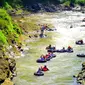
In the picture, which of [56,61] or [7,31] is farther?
[7,31]

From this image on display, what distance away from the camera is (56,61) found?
65.9 metres

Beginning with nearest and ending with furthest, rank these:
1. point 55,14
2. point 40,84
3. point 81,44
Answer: point 40,84 → point 81,44 → point 55,14

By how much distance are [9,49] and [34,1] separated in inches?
3023

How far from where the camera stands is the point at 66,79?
56.0 meters

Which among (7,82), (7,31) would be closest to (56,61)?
(7,31)

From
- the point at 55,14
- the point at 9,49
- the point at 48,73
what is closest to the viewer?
the point at 48,73

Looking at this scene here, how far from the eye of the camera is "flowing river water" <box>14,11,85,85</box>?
5611 centimetres

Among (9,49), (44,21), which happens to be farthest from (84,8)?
(9,49)

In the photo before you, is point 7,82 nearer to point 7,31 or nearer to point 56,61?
point 56,61

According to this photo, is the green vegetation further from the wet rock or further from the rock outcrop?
the wet rock

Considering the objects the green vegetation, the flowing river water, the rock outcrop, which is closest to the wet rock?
the rock outcrop

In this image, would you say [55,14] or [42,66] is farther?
[55,14]

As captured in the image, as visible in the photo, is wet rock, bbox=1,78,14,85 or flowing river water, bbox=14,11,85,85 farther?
flowing river water, bbox=14,11,85,85

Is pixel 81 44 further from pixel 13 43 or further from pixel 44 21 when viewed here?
pixel 44 21
